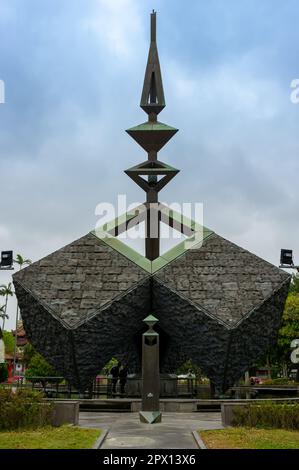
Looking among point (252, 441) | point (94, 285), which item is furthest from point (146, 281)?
point (252, 441)

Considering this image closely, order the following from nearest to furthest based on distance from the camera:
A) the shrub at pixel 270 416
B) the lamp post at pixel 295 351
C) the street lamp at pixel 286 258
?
the shrub at pixel 270 416 < the street lamp at pixel 286 258 < the lamp post at pixel 295 351

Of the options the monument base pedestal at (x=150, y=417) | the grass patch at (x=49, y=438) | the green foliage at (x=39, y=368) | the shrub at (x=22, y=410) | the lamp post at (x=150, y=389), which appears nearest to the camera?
the grass patch at (x=49, y=438)

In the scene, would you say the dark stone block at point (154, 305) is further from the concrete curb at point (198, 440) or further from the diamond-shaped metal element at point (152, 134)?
the concrete curb at point (198, 440)

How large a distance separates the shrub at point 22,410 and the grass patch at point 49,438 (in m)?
0.29

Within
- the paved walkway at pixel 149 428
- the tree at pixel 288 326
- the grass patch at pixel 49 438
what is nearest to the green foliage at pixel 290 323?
the tree at pixel 288 326

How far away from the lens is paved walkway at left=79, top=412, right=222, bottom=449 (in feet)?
30.7

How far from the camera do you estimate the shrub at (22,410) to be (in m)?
10.6

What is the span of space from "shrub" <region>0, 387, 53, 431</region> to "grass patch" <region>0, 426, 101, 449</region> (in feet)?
0.96

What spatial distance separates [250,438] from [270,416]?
1.79 meters

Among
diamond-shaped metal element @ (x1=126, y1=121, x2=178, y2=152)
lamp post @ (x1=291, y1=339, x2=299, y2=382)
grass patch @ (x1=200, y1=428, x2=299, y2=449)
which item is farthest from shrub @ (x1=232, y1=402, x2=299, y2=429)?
lamp post @ (x1=291, y1=339, x2=299, y2=382)

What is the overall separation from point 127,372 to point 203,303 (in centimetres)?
605

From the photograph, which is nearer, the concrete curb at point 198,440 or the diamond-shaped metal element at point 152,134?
the concrete curb at point 198,440

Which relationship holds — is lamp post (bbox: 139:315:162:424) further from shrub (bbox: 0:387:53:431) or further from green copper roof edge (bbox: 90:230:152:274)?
green copper roof edge (bbox: 90:230:152:274)

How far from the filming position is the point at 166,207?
20250 mm
